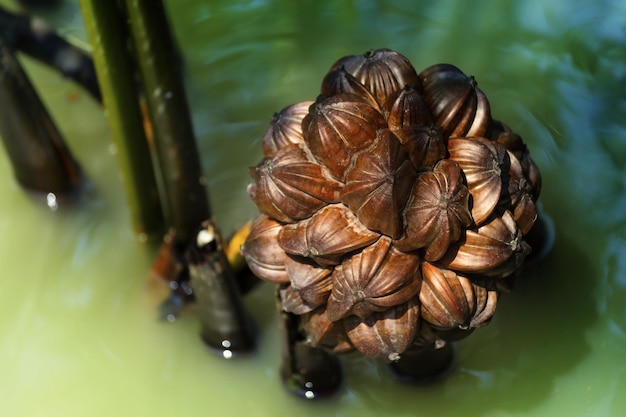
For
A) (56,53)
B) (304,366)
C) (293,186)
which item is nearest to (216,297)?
(304,366)

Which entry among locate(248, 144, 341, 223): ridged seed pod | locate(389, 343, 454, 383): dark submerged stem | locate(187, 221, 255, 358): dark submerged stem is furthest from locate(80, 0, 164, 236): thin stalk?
locate(389, 343, 454, 383): dark submerged stem

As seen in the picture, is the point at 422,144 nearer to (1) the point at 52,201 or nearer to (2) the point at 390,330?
(2) the point at 390,330

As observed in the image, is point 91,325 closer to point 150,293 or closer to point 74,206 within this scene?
point 150,293

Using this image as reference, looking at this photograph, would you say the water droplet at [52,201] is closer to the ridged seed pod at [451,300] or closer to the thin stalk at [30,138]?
the thin stalk at [30,138]

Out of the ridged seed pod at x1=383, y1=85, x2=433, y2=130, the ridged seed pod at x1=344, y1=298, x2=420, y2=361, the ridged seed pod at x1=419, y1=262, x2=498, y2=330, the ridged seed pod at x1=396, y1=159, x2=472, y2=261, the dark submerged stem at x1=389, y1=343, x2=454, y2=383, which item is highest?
the ridged seed pod at x1=383, y1=85, x2=433, y2=130

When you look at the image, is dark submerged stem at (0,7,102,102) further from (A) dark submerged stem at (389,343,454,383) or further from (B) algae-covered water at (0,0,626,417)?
(A) dark submerged stem at (389,343,454,383)

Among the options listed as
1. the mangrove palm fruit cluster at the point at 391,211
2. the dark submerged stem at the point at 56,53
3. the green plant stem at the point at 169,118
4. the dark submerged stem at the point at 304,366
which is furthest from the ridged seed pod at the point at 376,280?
the dark submerged stem at the point at 56,53
